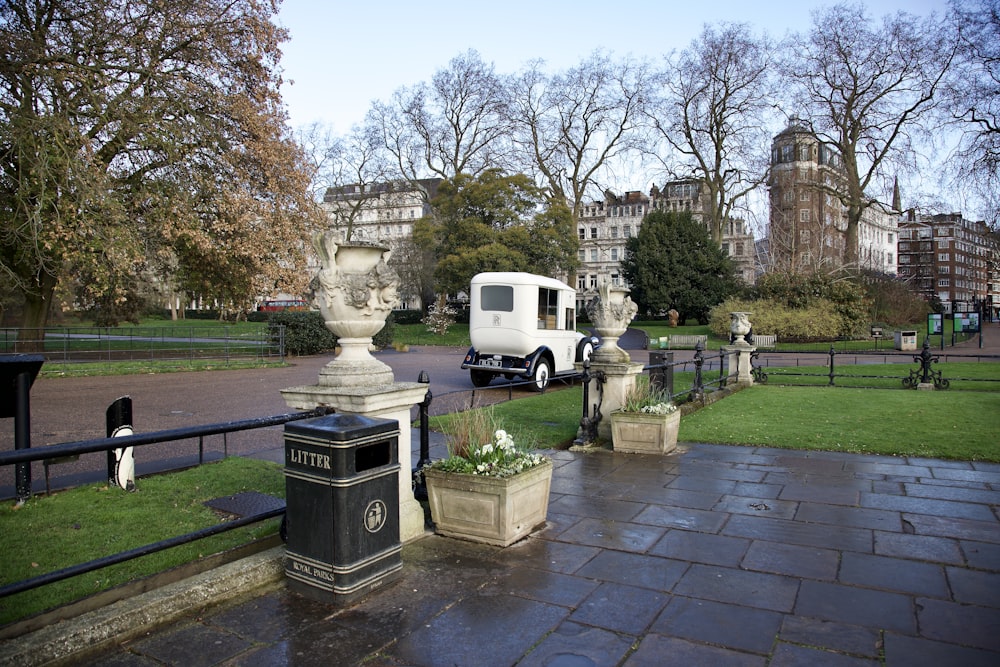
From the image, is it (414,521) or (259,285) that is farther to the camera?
(259,285)

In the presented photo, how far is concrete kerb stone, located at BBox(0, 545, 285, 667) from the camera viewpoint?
9.48ft

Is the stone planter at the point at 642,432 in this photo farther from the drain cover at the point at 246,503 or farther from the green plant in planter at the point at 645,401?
the drain cover at the point at 246,503

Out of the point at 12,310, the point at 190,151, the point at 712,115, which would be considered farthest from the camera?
the point at 712,115

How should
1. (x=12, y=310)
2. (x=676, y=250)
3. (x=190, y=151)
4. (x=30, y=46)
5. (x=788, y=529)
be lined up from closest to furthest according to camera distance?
(x=788, y=529) → (x=30, y=46) → (x=190, y=151) → (x=12, y=310) → (x=676, y=250)

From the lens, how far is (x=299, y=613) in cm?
353

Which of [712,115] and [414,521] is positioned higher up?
[712,115]

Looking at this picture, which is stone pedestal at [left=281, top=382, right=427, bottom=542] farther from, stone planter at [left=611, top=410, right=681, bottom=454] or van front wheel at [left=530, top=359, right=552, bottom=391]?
van front wheel at [left=530, top=359, right=552, bottom=391]

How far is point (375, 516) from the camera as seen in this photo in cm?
379

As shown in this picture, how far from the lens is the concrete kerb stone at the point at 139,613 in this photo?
2891 millimetres

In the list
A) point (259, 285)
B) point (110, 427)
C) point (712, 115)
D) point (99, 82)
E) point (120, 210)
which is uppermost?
point (712, 115)

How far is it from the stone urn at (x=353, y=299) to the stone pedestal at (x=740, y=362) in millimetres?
12819

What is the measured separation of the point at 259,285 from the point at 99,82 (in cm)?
652

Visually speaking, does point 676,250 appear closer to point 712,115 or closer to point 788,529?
point 712,115

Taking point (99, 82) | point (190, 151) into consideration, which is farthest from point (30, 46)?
point (190, 151)
